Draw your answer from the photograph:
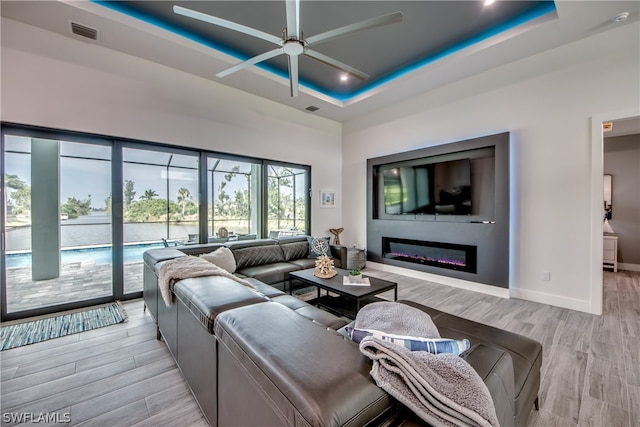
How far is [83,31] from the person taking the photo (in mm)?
3057

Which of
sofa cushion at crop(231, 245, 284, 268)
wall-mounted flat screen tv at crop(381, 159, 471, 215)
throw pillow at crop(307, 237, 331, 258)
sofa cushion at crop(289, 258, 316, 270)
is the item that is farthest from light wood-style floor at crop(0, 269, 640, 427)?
throw pillow at crop(307, 237, 331, 258)

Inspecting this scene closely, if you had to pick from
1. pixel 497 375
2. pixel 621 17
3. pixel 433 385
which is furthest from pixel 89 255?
pixel 621 17

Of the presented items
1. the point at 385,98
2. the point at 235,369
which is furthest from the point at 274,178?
the point at 235,369

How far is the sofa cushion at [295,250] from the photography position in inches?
178

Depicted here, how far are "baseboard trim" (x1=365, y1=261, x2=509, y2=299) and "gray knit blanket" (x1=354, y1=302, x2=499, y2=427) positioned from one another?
3.82 m

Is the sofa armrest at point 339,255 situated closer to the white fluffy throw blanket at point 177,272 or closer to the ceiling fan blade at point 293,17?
the white fluffy throw blanket at point 177,272

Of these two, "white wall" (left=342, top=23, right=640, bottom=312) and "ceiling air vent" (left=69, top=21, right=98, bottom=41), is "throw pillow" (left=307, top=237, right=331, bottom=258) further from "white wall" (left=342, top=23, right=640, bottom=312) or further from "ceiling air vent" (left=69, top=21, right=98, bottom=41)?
"ceiling air vent" (left=69, top=21, right=98, bottom=41)

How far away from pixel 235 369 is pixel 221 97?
4476mm

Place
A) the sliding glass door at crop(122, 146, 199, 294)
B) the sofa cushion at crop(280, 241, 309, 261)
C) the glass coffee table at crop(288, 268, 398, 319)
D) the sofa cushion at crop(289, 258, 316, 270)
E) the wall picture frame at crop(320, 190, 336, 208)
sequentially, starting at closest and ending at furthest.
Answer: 1. the glass coffee table at crop(288, 268, 398, 319)
2. the sliding glass door at crop(122, 146, 199, 294)
3. the sofa cushion at crop(289, 258, 316, 270)
4. the sofa cushion at crop(280, 241, 309, 261)
5. the wall picture frame at crop(320, 190, 336, 208)

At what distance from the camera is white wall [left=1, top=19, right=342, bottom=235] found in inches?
118

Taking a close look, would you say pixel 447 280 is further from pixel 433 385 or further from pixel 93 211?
pixel 93 211

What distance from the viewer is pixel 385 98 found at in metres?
4.91

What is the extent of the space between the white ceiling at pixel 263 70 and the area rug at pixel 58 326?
3.34m

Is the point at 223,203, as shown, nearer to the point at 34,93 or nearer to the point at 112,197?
the point at 112,197
